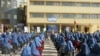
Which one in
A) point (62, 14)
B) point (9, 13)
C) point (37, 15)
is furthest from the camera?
point (9, 13)

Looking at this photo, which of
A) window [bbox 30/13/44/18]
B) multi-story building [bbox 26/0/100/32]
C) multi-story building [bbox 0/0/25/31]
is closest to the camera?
window [bbox 30/13/44/18]

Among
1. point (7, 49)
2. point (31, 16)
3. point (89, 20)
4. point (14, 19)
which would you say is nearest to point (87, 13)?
point (89, 20)

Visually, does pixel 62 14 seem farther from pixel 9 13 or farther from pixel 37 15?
pixel 9 13

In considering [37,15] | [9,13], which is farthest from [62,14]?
[9,13]

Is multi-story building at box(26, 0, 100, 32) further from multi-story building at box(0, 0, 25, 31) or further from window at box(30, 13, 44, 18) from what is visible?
multi-story building at box(0, 0, 25, 31)

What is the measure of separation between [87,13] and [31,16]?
13235 mm

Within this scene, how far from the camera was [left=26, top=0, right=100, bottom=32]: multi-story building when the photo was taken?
8406 cm

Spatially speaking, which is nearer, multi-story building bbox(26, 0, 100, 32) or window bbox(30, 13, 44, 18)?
window bbox(30, 13, 44, 18)

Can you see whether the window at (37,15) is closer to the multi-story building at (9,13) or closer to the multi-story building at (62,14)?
the multi-story building at (62,14)

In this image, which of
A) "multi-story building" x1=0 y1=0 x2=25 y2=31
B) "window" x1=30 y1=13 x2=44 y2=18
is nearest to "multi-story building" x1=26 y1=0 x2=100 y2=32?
"window" x1=30 y1=13 x2=44 y2=18

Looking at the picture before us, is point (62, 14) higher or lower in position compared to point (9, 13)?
higher

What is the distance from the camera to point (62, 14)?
85.0 m

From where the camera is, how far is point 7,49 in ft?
73.2

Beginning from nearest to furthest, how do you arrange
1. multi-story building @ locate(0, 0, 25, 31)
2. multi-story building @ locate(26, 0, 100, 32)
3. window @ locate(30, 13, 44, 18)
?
window @ locate(30, 13, 44, 18)
multi-story building @ locate(26, 0, 100, 32)
multi-story building @ locate(0, 0, 25, 31)
